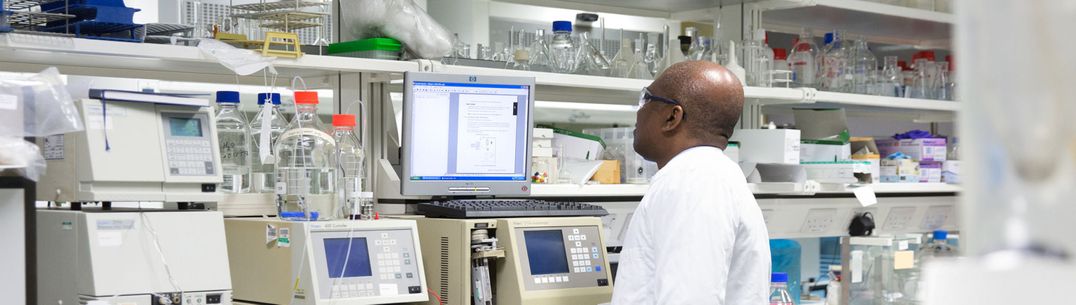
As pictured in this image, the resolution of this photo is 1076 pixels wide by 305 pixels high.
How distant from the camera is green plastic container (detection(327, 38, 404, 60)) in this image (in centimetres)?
262

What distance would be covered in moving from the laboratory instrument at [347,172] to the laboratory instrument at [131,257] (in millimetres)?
367

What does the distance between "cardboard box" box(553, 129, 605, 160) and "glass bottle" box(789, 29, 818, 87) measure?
3.32 feet

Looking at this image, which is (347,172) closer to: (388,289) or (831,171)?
(388,289)

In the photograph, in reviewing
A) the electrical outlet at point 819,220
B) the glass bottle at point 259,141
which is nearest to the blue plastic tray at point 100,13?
the glass bottle at point 259,141

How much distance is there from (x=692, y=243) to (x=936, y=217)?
108 inches

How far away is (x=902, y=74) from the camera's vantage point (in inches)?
163

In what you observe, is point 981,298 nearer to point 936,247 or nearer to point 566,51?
point 566,51

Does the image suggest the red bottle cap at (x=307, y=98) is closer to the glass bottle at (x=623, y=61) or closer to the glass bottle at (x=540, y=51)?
the glass bottle at (x=540, y=51)

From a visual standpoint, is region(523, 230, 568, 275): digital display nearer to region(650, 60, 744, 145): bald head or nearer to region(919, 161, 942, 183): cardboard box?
region(650, 60, 744, 145): bald head

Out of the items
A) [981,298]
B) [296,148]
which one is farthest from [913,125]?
[981,298]

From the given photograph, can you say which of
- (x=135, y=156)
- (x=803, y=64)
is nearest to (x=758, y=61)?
(x=803, y=64)

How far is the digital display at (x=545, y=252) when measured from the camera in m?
2.54

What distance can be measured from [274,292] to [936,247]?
9.53ft

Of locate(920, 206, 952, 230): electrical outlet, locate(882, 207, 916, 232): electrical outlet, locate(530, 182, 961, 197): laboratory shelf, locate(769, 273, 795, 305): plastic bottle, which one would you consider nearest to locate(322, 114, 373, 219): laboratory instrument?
locate(530, 182, 961, 197): laboratory shelf
